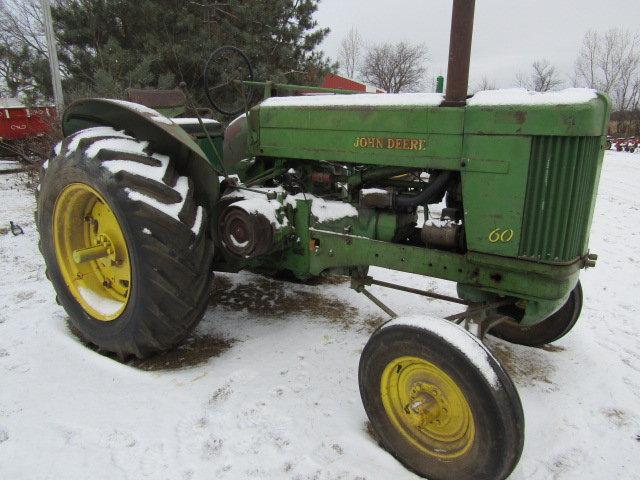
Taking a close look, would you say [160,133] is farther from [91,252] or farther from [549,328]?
[549,328]

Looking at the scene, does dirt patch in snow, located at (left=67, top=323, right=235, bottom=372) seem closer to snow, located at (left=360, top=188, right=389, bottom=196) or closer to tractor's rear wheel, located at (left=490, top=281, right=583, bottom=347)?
snow, located at (left=360, top=188, right=389, bottom=196)

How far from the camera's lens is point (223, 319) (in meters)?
3.39

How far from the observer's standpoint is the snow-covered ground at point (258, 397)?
80.1 inches

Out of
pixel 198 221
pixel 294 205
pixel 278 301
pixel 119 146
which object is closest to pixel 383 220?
pixel 294 205

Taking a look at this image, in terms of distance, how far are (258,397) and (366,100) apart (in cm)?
169

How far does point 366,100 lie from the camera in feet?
8.41

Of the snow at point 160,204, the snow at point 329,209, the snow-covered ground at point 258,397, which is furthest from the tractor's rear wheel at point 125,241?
the snow at point 329,209

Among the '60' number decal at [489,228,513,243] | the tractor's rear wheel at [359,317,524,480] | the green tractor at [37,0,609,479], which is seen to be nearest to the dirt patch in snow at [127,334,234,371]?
the green tractor at [37,0,609,479]

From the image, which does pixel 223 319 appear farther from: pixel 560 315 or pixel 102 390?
pixel 560 315

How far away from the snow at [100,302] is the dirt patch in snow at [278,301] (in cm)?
85

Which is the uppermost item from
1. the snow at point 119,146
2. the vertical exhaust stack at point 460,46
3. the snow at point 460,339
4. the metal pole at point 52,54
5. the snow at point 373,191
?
the metal pole at point 52,54

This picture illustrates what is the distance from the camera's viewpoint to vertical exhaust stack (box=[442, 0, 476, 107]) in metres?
2.07

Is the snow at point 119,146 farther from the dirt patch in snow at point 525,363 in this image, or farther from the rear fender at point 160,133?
the dirt patch in snow at point 525,363

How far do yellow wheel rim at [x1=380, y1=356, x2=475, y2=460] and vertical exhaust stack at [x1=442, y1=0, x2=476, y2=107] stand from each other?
4.15ft
